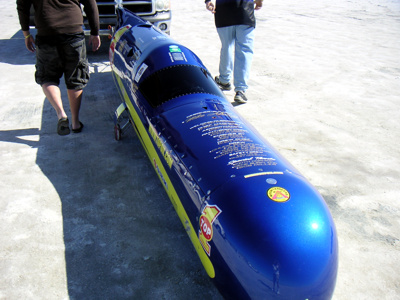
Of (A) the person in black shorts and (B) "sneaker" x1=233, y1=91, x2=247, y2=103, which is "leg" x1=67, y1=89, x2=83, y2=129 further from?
(B) "sneaker" x1=233, y1=91, x2=247, y2=103

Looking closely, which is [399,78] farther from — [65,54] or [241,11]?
[65,54]

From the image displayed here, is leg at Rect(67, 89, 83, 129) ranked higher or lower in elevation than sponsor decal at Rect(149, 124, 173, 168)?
lower

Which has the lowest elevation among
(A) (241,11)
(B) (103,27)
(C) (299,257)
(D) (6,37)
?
(D) (6,37)

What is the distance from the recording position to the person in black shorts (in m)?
3.45

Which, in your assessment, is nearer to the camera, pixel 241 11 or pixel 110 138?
pixel 110 138

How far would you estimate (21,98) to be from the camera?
187 inches

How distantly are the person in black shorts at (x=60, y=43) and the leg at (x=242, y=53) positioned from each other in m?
1.90

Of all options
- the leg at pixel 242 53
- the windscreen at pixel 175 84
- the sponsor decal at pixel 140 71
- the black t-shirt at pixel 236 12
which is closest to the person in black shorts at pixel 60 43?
the sponsor decal at pixel 140 71

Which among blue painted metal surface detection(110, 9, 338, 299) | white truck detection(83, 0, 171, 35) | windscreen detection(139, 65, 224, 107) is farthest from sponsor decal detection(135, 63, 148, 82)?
white truck detection(83, 0, 171, 35)

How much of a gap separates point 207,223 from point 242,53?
3.36m

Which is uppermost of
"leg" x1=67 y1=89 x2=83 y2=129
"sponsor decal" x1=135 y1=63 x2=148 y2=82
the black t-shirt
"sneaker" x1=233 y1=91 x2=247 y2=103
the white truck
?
the black t-shirt

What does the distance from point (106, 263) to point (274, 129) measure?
2.62 m

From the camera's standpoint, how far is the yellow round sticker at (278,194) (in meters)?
1.78

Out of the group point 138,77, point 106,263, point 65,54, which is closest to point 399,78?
point 138,77
